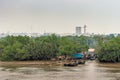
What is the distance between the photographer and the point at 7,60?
45781 millimetres

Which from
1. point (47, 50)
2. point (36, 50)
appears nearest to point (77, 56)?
point (47, 50)

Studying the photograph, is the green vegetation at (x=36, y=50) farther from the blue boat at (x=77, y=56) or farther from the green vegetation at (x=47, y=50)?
the blue boat at (x=77, y=56)

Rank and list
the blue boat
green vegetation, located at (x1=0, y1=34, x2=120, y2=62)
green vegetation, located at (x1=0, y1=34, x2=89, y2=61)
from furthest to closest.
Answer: the blue boat → green vegetation, located at (x1=0, y1=34, x2=89, y2=61) → green vegetation, located at (x1=0, y1=34, x2=120, y2=62)

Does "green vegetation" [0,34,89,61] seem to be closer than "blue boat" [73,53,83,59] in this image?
Yes

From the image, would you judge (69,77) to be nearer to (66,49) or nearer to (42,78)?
(42,78)

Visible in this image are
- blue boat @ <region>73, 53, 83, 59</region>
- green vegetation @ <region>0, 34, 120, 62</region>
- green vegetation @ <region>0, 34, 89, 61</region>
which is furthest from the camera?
blue boat @ <region>73, 53, 83, 59</region>

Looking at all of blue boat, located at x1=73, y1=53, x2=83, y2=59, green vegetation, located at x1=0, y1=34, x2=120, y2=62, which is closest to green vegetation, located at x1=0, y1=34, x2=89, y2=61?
green vegetation, located at x1=0, y1=34, x2=120, y2=62

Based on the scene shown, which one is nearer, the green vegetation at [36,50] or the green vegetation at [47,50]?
the green vegetation at [47,50]

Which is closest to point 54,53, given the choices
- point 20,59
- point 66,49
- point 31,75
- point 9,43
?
point 66,49

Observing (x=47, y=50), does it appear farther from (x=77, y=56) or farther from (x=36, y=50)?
(x=77, y=56)

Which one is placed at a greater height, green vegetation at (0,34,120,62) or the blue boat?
green vegetation at (0,34,120,62)

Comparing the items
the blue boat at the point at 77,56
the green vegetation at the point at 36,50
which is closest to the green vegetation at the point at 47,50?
the green vegetation at the point at 36,50

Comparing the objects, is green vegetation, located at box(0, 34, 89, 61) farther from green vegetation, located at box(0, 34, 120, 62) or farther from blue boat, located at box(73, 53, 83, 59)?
blue boat, located at box(73, 53, 83, 59)

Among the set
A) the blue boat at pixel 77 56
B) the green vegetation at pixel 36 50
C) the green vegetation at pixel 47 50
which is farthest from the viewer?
the blue boat at pixel 77 56
